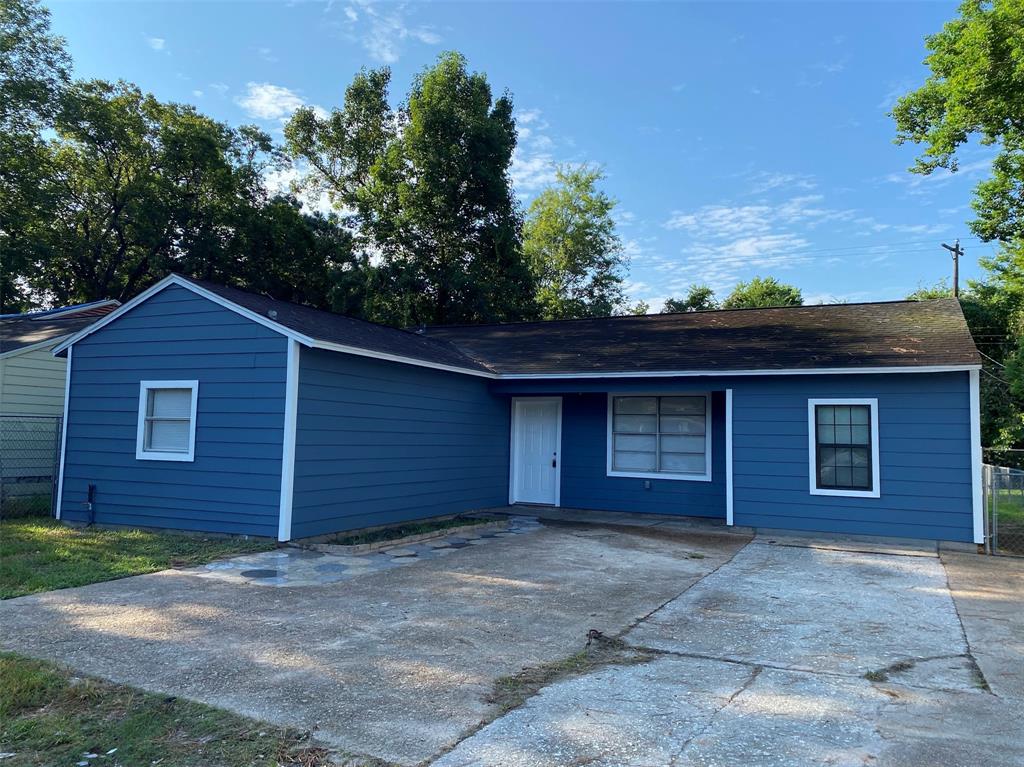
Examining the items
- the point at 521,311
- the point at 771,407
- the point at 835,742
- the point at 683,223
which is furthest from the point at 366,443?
the point at 683,223

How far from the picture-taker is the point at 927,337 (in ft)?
33.6

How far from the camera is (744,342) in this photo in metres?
11.7

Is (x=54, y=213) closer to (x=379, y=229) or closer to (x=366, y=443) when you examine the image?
(x=379, y=229)

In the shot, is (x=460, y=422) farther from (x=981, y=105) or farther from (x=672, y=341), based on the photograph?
(x=981, y=105)

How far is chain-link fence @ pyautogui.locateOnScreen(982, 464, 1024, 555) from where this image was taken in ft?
28.1

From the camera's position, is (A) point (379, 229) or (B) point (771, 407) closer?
(B) point (771, 407)

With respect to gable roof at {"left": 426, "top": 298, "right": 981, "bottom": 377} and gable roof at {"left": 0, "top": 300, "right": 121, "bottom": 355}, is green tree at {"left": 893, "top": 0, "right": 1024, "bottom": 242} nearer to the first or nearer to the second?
gable roof at {"left": 426, "top": 298, "right": 981, "bottom": 377}

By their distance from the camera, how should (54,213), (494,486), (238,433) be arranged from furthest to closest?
(54,213) → (494,486) → (238,433)

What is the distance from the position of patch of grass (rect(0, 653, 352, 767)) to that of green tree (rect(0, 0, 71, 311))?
22216 millimetres

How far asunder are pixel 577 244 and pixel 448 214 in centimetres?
→ 1359

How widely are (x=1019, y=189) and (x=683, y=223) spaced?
12.6 metres

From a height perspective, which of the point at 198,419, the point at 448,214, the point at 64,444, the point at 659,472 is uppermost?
the point at 448,214

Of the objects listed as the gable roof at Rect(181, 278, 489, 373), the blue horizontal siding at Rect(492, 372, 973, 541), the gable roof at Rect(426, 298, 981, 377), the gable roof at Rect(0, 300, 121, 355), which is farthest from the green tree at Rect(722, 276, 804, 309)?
the gable roof at Rect(0, 300, 121, 355)

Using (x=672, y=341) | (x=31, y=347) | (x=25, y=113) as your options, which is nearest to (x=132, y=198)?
(x=25, y=113)
